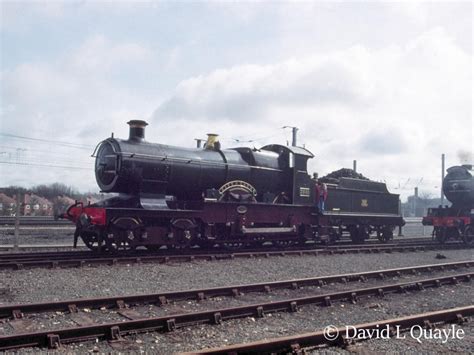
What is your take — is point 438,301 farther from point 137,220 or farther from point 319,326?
point 137,220

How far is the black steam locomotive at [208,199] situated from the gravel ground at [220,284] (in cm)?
187

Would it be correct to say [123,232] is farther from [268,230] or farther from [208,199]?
[268,230]

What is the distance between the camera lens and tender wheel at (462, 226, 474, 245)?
75.9ft

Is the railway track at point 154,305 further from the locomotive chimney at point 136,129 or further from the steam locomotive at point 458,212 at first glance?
the steam locomotive at point 458,212

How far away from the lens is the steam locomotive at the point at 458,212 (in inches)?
912

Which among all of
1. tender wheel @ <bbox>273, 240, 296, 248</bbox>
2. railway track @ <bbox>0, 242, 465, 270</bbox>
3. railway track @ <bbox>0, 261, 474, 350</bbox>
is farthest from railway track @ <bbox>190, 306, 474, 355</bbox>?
tender wheel @ <bbox>273, 240, 296, 248</bbox>

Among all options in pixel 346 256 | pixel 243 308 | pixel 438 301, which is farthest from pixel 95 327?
pixel 346 256

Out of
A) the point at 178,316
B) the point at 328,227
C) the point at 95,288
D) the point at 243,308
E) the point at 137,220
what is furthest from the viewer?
the point at 328,227

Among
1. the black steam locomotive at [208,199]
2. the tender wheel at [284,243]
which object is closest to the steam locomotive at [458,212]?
the black steam locomotive at [208,199]

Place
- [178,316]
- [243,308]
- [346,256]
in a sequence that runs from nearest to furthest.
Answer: [178,316] → [243,308] → [346,256]

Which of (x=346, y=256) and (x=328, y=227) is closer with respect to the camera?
(x=346, y=256)

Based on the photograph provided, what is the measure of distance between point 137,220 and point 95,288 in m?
4.17

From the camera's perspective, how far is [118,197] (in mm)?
14000

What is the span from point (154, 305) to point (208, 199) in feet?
24.0
